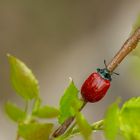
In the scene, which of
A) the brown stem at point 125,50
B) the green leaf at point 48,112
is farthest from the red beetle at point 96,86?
the green leaf at point 48,112

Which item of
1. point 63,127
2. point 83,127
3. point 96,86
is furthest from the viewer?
point 96,86

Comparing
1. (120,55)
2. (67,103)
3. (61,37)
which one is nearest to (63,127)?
(67,103)

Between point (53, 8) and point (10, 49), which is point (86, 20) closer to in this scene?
point (53, 8)

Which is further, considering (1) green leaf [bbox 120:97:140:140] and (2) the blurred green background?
(2) the blurred green background

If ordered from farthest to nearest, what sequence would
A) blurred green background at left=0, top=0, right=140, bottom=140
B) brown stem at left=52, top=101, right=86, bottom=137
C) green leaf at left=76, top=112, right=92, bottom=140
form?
blurred green background at left=0, top=0, right=140, bottom=140
brown stem at left=52, top=101, right=86, bottom=137
green leaf at left=76, top=112, right=92, bottom=140

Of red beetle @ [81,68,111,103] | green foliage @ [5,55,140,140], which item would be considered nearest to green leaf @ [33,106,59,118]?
green foliage @ [5,55,140,140]

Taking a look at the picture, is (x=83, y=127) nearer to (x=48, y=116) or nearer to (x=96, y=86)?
(x=48, y=116)

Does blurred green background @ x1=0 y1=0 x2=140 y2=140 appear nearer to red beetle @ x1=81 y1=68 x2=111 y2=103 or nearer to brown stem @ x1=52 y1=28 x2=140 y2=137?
red beetle @ x1=81 y1=68 x2=111 y2=103
